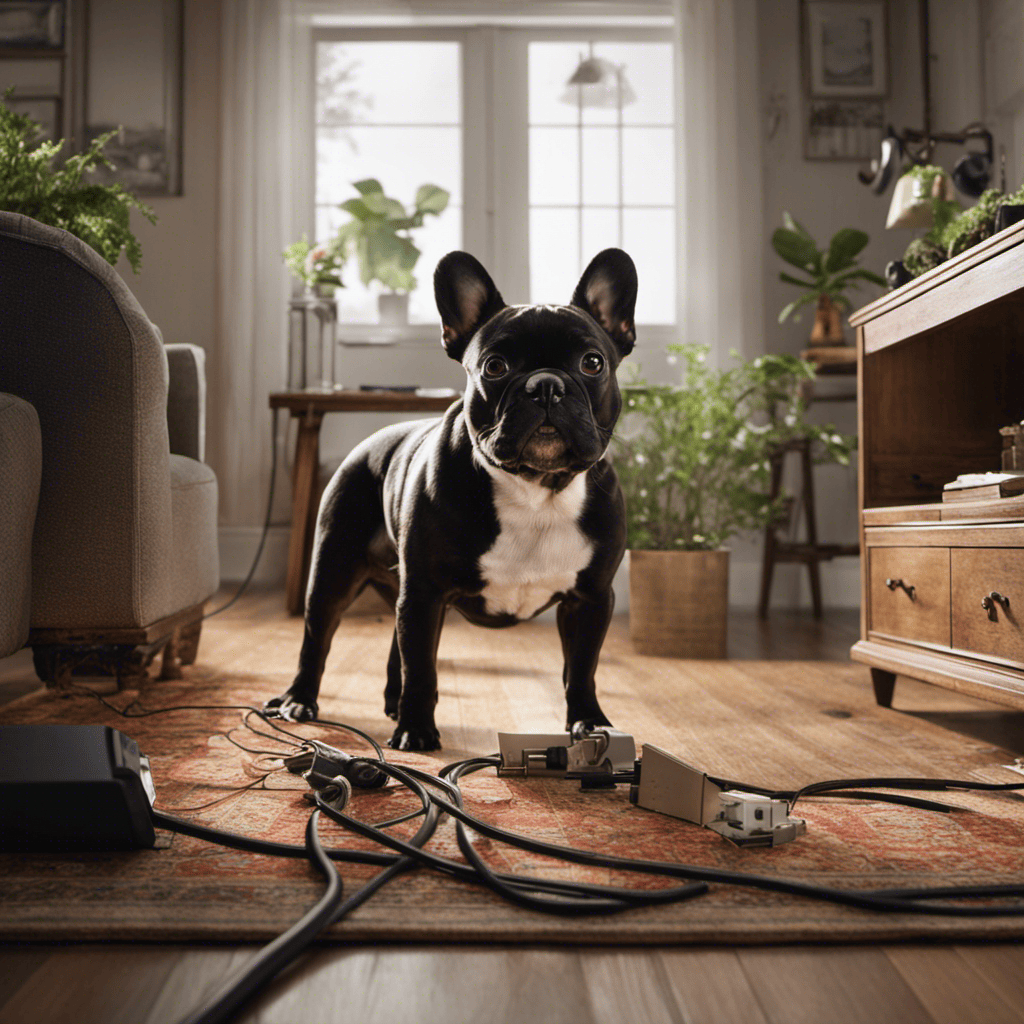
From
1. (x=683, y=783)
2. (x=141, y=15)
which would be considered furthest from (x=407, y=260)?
(x=683, y=783)

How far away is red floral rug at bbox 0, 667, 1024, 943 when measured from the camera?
0.71m

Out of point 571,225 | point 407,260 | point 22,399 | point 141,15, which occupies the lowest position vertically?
point 22,399

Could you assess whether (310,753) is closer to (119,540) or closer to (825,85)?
(119,540)

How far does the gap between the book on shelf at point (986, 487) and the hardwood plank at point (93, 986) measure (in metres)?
1.28

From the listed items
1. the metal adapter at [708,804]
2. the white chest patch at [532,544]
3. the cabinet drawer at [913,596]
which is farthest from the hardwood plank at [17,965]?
A: the cabinet drawer at [913,596]

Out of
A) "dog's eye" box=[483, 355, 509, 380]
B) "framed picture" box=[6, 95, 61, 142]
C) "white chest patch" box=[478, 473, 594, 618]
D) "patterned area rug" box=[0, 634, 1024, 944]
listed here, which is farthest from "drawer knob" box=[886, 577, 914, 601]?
"framed picture" box=[6, 95, 61, 142]

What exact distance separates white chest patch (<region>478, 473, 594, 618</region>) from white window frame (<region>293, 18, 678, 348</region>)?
2811 millimetres

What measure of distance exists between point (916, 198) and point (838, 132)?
1.31m

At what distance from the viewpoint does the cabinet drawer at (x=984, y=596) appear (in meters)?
1.35

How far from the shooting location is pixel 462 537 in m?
1.29

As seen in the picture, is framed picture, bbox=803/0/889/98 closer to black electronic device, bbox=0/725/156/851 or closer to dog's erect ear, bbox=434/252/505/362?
dog's erect ear, bbox=434/252/505/362

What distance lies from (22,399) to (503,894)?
1.09 meters

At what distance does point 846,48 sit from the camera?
3.95m

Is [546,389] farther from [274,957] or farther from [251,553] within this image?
[251,553]
